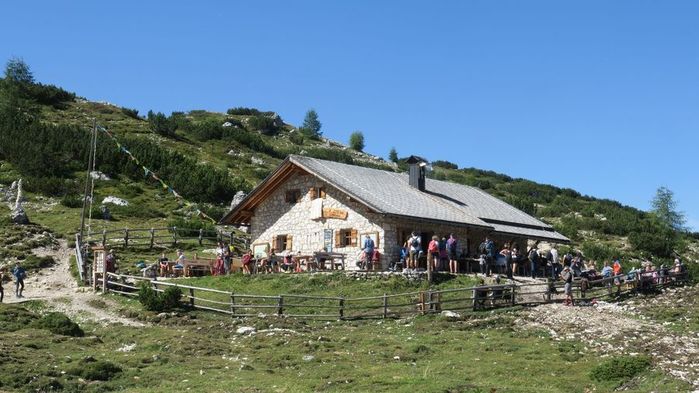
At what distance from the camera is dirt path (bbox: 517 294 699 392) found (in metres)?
22.1

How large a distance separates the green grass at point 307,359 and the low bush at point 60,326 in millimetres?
385

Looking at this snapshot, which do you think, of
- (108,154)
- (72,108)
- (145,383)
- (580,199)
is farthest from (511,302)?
(72,108)

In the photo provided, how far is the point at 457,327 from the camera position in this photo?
89.9ft

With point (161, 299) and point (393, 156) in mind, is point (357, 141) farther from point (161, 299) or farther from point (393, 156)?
point (161, 299)

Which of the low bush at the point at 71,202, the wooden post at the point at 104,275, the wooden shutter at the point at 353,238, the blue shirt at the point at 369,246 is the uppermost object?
the low bush at the point at 71,202

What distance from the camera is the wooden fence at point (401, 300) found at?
29.7m

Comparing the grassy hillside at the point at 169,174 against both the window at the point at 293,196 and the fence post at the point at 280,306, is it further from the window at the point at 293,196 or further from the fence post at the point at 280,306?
the fence post at the point at 280,306

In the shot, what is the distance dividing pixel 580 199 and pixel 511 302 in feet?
225

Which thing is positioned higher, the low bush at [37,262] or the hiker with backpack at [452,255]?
the hiker with backpack at [452,255]

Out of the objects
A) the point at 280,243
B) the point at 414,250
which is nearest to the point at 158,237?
the point at 280,243

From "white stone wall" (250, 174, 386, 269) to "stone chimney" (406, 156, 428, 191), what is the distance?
6335 millimetres

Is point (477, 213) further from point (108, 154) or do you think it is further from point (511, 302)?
point (108, 154)

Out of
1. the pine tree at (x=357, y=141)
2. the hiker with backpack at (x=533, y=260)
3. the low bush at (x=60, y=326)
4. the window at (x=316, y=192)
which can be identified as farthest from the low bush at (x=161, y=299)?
the pine tree at (x=357, y=141)

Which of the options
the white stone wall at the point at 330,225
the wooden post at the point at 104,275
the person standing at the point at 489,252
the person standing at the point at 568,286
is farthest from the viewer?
the white stone wall at the point at 330,225
